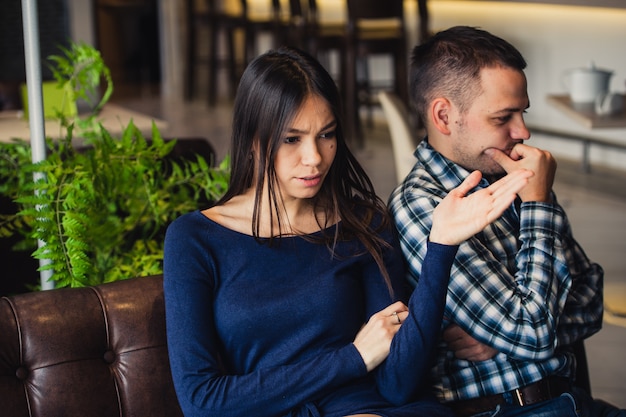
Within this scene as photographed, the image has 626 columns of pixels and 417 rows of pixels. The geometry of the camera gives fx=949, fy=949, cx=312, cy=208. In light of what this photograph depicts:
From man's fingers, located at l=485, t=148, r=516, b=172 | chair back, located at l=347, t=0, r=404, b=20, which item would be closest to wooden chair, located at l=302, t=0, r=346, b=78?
chair back, located at l=347, t=0, r=404, b=20

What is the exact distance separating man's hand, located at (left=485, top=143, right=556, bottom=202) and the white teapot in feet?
7.88

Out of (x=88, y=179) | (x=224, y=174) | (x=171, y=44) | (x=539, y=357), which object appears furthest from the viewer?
(x=171, y=44)

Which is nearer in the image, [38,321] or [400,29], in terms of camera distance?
[38,321]

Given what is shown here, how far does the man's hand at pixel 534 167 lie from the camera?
1.81 metres

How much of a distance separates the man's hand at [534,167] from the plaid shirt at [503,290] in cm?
3

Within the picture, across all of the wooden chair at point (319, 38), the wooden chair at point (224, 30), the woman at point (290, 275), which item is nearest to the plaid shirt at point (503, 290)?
the woman at point (290, 275)

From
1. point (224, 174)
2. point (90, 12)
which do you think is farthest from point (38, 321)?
point (90, 12)

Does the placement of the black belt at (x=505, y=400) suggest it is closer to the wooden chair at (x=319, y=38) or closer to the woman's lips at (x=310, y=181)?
the woman's lips at (x=310, y=181)

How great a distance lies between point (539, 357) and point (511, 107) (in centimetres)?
49

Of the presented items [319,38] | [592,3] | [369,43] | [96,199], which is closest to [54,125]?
[96,199]

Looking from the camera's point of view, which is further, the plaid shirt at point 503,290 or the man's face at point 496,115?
the man's face at point 496,115

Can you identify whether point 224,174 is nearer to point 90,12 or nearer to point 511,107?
point 511,107

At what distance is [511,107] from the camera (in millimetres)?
1845

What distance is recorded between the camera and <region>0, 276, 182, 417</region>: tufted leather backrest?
1.61m
